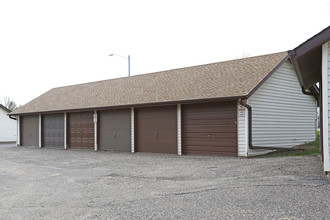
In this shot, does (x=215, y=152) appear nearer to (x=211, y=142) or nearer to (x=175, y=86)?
(x=211, y=142)

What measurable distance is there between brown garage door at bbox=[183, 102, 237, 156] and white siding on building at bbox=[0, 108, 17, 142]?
22748 mm

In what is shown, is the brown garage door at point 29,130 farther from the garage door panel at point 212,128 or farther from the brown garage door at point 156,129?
the garage door panel at point 212,128

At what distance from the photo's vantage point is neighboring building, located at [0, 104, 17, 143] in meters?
30.4

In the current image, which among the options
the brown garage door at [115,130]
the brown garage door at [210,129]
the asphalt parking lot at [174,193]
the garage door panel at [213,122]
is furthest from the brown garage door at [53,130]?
the asphalt parking lot at [174,193]

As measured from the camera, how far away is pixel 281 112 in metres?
14.4

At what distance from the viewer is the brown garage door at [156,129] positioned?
48.5ft

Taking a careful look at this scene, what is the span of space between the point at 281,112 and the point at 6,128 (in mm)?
26176

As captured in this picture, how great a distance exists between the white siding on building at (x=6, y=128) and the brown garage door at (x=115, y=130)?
1687cm

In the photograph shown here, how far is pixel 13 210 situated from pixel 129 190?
2.34m

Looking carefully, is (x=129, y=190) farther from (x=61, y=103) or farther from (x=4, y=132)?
(x=4, y=132)

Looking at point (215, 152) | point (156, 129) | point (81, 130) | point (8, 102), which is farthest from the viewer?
point (8, 102)

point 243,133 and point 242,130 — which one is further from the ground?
point 242,130

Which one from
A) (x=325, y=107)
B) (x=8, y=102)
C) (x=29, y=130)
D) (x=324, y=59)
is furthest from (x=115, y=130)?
(x=8, y=102)

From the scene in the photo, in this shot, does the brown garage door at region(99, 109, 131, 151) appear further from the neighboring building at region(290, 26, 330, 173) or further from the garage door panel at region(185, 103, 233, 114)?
the neighboring building at region(290, 26, 330, 173)
